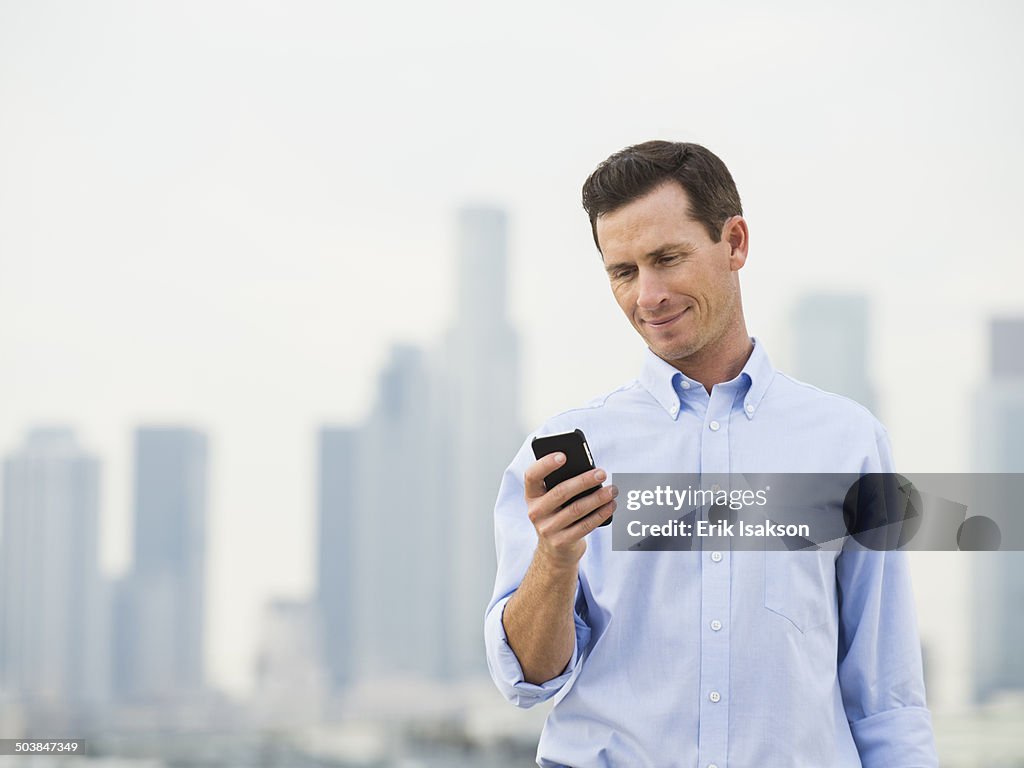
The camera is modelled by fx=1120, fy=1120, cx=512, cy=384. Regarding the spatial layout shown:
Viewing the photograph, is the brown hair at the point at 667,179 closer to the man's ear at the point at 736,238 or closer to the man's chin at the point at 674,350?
the man's ear at the point at 736,238

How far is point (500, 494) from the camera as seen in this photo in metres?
1.81

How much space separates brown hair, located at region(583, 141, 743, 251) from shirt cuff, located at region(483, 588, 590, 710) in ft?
2.02

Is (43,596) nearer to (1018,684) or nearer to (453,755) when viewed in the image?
(1018,684)

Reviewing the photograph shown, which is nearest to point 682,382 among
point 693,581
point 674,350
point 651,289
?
point 674,350

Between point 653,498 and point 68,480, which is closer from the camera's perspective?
point 653,498

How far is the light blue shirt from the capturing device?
1.64 m

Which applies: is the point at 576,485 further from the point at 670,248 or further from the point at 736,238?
the point at 736,238

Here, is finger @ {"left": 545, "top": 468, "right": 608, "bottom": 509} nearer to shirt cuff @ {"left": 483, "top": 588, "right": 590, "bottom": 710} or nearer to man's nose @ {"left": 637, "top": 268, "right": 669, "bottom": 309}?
shirt cuff @ {"left": 483, "top": 588, "right": 590, "bottom": 710}

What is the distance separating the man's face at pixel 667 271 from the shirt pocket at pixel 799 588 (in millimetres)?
362

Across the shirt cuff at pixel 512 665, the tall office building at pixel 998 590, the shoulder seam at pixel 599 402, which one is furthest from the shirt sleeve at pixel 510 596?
the tall office building at pixel 998 590

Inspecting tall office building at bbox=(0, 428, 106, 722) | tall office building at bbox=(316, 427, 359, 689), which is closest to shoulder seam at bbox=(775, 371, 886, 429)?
tall office building at bbox=(0, 428, 106, 722)

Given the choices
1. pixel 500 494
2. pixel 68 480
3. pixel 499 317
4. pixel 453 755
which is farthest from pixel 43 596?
pixel 500 494

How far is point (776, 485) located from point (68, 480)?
144 ft

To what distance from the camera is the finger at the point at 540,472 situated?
1.53 metres
